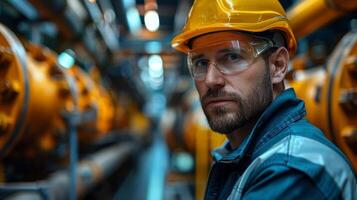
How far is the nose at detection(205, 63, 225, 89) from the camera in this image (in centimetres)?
127

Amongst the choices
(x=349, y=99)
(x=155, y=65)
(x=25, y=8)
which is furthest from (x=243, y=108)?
(x=155, y=65)

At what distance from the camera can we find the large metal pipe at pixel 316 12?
2.01 metres

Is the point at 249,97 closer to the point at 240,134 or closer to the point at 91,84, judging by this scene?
the point at 240,134

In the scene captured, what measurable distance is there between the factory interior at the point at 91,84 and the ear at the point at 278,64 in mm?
600

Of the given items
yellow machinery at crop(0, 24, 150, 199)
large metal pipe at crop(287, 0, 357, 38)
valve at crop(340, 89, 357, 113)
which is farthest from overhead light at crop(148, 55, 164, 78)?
valve at crop(340, 89, 357, 113)

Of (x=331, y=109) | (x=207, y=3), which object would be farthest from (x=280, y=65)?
(x=331, y=109)

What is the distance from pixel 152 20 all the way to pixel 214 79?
166 inches

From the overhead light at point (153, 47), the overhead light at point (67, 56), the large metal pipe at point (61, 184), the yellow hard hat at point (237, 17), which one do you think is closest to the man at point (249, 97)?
the yellow hard hat at point (237, 17)

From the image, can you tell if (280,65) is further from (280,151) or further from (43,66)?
(43,66)

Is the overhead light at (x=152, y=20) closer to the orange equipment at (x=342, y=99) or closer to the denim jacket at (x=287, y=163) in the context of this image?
the orange equipment at (x=342, y=99)

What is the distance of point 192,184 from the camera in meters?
6.29

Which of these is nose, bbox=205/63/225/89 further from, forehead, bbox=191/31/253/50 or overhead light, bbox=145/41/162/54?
overhead light, bbox=145/41/162/54

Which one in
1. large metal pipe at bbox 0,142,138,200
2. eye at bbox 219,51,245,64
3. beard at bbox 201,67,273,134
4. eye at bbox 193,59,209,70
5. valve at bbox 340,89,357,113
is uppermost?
eye at bbox 219,51,245,64

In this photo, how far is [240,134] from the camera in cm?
133
